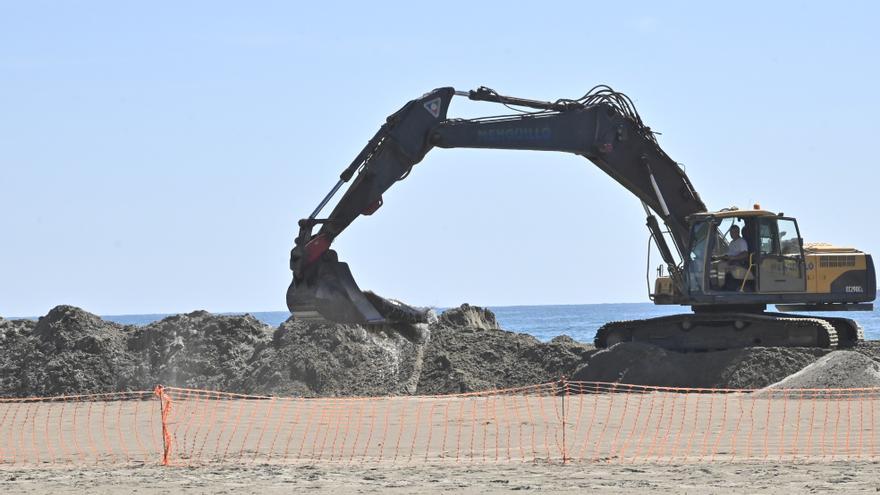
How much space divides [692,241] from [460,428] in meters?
7.80

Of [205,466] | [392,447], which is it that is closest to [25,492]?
[205,466]

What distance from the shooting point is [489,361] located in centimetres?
2672

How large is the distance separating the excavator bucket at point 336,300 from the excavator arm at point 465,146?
0.01 m

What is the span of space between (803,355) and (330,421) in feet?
28.5

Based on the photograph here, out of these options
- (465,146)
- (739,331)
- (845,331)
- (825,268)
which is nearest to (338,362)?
(465,146)

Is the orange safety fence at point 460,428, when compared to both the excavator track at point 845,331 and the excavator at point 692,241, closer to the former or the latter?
the excavator at point 692,241

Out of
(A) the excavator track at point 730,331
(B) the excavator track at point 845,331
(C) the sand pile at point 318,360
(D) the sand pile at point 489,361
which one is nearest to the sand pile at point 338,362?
(C) the sand pile at point 318,360

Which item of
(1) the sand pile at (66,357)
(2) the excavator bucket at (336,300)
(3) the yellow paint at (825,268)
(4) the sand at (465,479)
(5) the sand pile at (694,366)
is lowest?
(4) the sand at (465,479)

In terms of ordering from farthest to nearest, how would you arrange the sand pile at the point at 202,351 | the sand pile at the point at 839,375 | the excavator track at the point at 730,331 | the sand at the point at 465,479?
the sand pile at the point at 202,351, the excavator track at the point at 730,331, the sand pile at the point at 839,375, the sand at the point at 465,479

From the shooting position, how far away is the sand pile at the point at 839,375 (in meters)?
20.3

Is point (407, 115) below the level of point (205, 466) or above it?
above

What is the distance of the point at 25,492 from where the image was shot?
13016mm

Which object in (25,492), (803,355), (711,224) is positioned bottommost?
(25,492)

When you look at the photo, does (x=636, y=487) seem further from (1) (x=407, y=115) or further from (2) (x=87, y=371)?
(2) (x=87, y=371)
